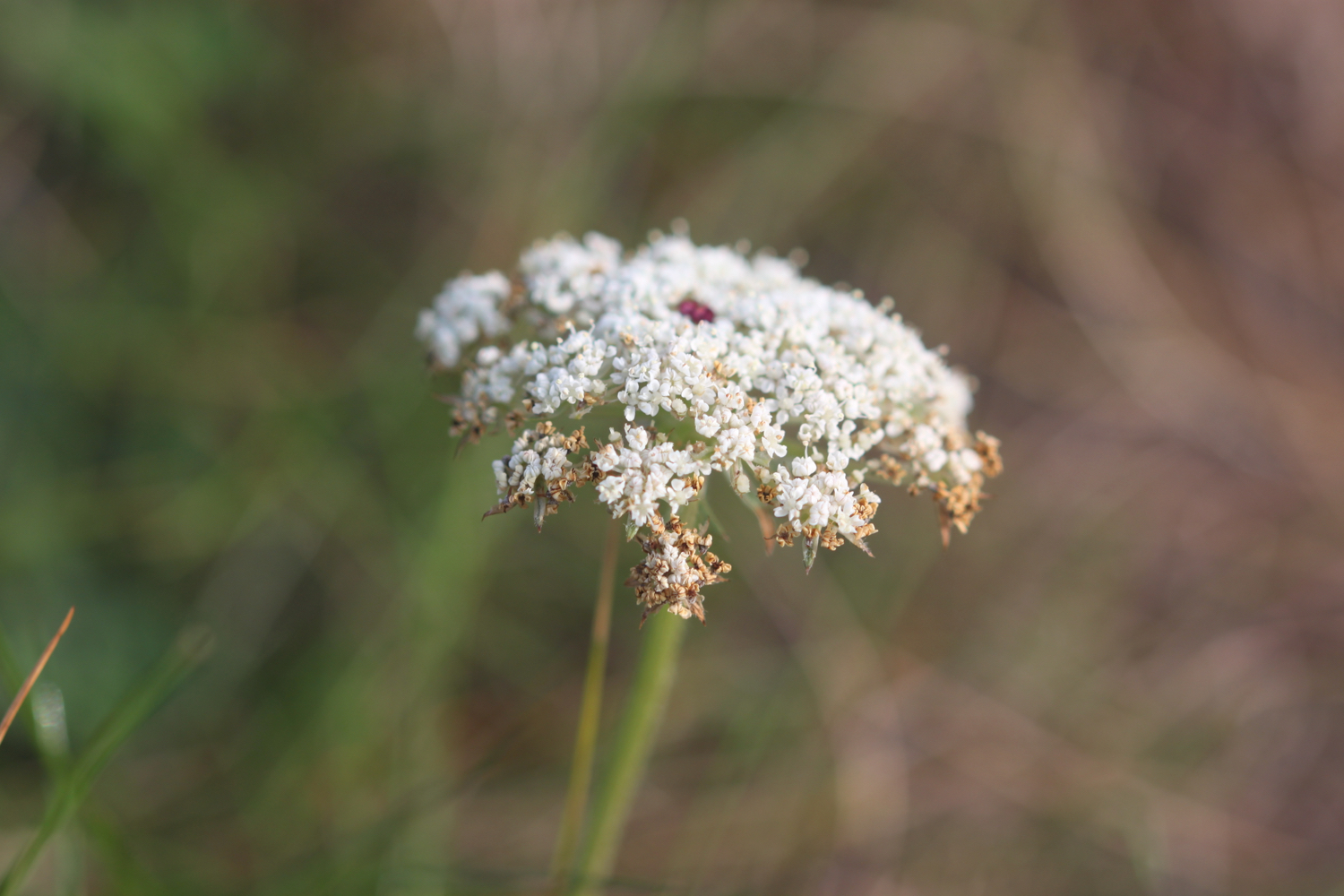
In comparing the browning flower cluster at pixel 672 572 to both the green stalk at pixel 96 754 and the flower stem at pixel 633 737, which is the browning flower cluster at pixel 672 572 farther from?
the green stalk at pixel 96 754

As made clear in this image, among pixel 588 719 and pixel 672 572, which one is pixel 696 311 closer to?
pixel 672 572

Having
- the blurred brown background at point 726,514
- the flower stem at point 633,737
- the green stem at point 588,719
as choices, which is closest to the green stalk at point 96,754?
the blurred brown background at point 726,514

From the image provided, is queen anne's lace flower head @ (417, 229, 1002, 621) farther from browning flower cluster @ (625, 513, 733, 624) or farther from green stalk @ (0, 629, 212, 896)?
green stalk @ (0, 629, 212, 896)

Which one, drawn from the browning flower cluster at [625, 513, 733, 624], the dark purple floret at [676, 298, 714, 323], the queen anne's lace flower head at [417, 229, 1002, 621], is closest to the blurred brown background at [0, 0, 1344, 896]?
the browning flower cluster at [625, 513, 733, 624]

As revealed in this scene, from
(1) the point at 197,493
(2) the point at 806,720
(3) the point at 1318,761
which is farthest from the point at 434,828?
(3) the point at 1318,761

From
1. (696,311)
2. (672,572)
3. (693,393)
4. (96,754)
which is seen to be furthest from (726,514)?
(96,754)
